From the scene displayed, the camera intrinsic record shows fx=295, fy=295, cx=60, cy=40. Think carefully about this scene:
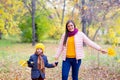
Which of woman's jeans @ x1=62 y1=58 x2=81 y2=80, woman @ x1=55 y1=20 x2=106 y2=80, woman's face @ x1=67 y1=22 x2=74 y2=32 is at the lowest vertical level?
woman's jeans @ x1=62 y1=58 x2=81 y2=80

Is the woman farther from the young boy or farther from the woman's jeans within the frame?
the young boy

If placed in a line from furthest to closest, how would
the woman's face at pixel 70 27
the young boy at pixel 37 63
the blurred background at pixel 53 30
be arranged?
1. the blurred background at pixel 53 30
2. the woman's face at pixel 70 27
3. the young boy at pixel 37 63

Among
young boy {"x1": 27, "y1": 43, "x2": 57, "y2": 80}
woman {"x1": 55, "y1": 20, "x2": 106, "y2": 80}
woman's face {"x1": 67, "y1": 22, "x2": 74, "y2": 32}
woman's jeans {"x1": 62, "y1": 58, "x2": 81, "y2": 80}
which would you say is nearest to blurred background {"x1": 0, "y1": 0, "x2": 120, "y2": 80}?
woman {"x1": 55, "y1": 20, "x2": 106, "y2": 80}

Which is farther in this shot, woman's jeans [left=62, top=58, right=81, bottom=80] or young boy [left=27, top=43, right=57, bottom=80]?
woman's jeans [left=62, top=58, right=81, bottom=80]

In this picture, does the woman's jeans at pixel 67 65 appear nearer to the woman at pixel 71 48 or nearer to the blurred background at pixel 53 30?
the woman at pixel 71 48

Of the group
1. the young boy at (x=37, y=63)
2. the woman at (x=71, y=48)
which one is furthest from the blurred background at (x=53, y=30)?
the young boy at (x=37, y=63)

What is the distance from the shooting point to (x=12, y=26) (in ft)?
93.6

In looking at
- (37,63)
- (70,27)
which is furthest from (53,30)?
(37,63)

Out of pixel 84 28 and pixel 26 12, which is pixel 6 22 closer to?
pixel 84 28

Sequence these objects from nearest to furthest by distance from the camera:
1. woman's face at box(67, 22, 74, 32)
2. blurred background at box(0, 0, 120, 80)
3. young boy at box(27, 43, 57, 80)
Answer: young boy at box(27, 43, 57, 80) → woman's face at box(67, 22, 74, 32) → blurred background at box(0, 0, 120, 80)

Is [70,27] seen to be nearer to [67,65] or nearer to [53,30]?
[67,65]

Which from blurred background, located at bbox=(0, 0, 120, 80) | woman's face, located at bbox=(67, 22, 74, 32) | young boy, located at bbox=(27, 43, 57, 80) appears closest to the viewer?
young boy, located at bbox=(27, 43, 57, 80)

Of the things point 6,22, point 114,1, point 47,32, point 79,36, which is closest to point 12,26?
point 6,22

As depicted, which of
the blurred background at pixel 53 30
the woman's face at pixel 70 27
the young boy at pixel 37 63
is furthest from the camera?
the blurred background at pixel 53 30
